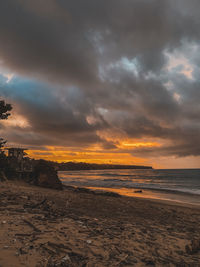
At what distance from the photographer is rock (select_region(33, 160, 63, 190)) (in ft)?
72.9

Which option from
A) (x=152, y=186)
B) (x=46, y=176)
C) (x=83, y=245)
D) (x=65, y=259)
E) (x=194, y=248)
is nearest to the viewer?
(x=65, y=259)

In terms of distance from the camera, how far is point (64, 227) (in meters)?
5.44

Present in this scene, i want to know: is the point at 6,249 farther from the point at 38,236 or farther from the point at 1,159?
the point at 1,159

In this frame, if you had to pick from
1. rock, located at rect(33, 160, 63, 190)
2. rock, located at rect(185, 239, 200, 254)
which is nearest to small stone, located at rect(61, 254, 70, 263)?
rock, located at rect(185, 239, 200, 254)

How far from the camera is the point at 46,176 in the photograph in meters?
22.9

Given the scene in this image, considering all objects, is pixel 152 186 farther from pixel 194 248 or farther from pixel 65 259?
pixel 65 259

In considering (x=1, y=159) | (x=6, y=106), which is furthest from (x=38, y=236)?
(x=1, y=159)

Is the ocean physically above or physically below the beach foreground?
below

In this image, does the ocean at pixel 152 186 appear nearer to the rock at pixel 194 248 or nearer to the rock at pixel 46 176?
the rock at pixel 46 176

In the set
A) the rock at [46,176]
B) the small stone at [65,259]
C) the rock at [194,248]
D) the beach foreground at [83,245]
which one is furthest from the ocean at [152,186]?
the small stone at [65,259]

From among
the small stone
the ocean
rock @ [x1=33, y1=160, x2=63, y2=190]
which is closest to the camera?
the small stone

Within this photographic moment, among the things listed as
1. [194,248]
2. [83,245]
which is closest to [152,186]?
[194,248]

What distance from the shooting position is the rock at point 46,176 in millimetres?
22219

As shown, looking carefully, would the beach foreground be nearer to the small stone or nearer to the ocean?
the small stone
